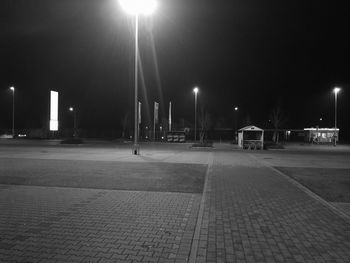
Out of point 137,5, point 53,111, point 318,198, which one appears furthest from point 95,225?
point 53,111

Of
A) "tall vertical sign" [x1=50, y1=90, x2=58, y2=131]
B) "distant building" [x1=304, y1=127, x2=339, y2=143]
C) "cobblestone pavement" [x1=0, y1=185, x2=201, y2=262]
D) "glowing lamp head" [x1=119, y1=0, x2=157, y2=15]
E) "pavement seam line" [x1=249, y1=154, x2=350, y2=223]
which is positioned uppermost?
"glowing lamp head" [x1=119, y1=0, x2=157, y2=15]

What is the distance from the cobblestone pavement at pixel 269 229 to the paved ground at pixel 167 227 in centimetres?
2

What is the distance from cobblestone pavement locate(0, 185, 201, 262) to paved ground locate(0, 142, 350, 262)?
0.01 metres

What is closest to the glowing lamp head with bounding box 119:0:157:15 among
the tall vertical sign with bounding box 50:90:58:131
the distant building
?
the tall vertical sign with bounding box 50:90:58:131

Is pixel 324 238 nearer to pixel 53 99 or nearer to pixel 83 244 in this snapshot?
pixel 83 244

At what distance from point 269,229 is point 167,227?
195 centimetres

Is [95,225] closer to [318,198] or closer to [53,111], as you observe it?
[318,198]

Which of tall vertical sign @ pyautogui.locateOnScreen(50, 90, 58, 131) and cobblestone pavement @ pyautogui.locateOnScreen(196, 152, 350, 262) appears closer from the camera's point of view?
cobblestone pavement @ pyautogui.locateOnScreen(196, 152, 350, 262)

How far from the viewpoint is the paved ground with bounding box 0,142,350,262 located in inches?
179

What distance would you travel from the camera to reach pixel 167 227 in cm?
580

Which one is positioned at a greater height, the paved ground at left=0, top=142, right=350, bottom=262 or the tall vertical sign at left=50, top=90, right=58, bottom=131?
the tall vertical sign at left=50, top=90, right=58, bottom=131

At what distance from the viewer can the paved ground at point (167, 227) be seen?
454 centimetres

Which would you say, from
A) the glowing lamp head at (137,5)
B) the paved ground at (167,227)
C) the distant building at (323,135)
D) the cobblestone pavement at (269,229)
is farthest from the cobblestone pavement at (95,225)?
the distant building at (323,135)

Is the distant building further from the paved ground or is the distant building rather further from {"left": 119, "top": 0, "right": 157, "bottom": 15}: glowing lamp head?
the paved ground
